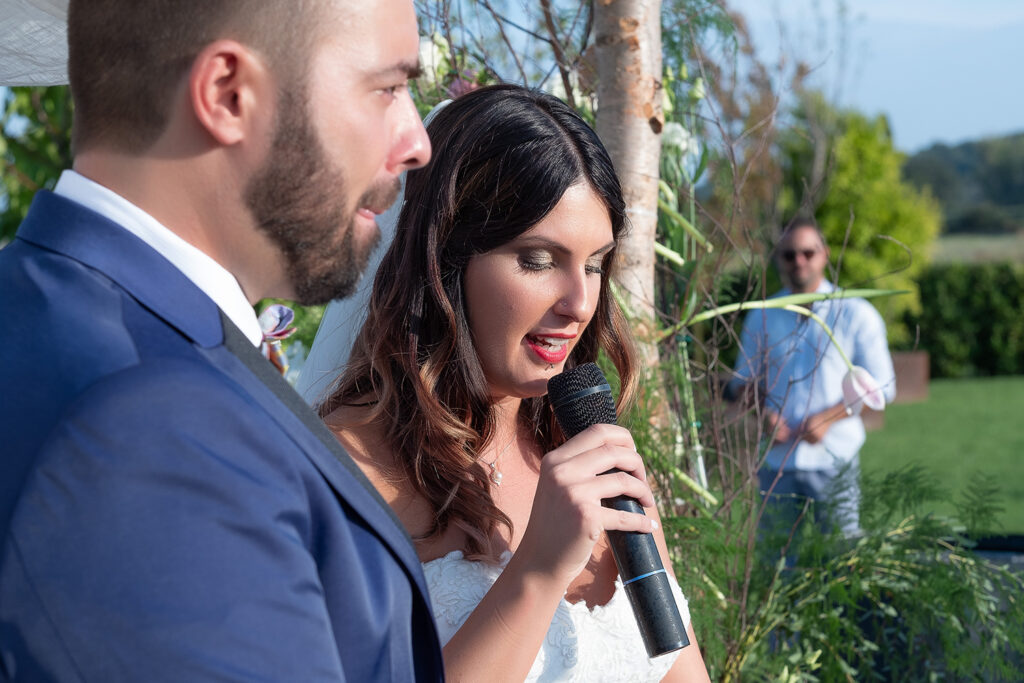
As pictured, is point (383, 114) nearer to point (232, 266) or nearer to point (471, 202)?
point (232, 266)

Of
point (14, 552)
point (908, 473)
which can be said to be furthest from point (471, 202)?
point (908, 473)

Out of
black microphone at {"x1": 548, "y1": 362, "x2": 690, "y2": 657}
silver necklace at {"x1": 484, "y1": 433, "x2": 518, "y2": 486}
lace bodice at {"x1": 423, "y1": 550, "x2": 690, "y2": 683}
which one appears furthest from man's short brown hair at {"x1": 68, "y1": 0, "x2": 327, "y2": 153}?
silver necklace at {"x1": 484, "y1": 433, "x2": 518, "y2": 486}

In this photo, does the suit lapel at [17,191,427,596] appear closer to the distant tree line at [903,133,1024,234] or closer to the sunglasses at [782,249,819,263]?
the sunglasses at [782,249,819,263]

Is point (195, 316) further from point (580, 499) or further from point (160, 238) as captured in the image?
point (580, 499)

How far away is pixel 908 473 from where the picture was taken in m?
2.83

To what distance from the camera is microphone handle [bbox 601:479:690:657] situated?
1.53m

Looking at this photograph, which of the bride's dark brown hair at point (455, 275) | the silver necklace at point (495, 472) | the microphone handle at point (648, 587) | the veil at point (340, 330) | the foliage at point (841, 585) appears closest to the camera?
the microphone handle at point (648, 587)

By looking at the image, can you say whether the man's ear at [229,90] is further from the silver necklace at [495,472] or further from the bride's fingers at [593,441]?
the silver necklace at [495,472]

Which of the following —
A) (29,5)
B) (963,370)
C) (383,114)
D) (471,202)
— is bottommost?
(963,370)

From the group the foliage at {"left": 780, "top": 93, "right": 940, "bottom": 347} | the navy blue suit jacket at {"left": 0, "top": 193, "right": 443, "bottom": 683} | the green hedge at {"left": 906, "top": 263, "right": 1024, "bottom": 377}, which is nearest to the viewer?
the navy blue suit jacket at {"left": 0, "top": 193, "right": 443, "bottom": 683}

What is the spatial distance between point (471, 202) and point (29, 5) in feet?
3.06

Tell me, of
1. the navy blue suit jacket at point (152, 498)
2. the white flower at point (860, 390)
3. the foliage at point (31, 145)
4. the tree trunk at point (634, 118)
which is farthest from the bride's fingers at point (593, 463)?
the foliage at point (31, 145)

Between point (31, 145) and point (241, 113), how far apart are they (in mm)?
9158

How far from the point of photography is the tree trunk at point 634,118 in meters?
2.55
